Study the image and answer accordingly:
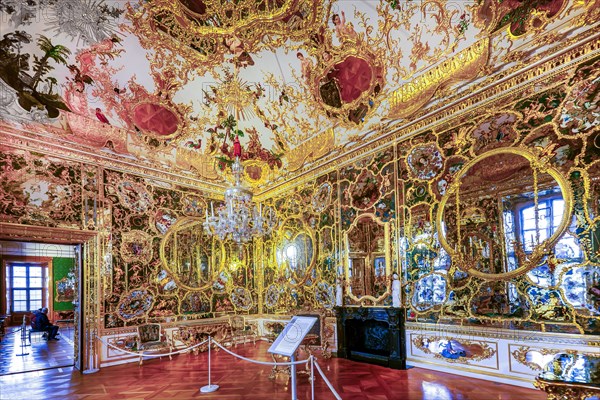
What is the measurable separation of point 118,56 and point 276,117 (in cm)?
353

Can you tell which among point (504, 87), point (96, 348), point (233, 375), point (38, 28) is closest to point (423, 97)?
point (504, 87)

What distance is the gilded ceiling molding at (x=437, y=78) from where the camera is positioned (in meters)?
5.57

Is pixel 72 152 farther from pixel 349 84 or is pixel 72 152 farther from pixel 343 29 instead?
pixel 343 29

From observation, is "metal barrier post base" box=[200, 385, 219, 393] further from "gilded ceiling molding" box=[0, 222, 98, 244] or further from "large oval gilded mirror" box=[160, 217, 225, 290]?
"gilded ceiling molding" box=[0, 222, 98, 244]

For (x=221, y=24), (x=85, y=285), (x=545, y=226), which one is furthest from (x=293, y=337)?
(x=85, y=285)

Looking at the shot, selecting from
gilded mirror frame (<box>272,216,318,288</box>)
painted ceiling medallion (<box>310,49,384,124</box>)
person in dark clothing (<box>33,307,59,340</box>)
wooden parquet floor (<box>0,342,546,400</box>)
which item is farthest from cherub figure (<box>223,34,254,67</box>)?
person in dark clothing (<box>33,307,59,340</box>)

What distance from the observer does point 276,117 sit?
8547mm

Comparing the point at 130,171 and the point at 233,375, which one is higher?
the point at 130,171

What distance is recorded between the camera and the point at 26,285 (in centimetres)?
1563

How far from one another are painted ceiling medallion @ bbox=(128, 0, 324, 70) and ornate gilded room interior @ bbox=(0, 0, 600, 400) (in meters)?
0.03

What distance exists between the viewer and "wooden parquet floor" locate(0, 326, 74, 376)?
7.44 meters

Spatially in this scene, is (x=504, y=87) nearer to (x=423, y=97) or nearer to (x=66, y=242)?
(x=423, y=97)

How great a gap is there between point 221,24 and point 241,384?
597 cm

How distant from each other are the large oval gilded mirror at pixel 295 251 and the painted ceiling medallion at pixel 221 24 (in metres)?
4.51
